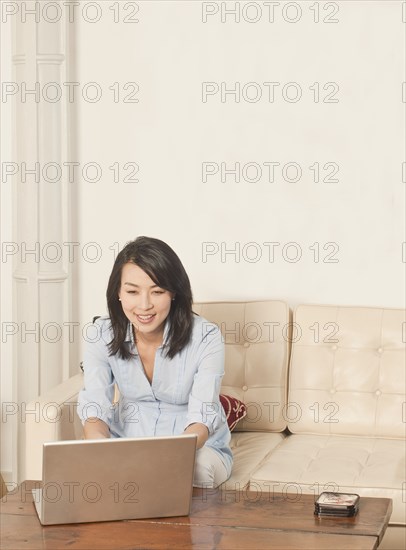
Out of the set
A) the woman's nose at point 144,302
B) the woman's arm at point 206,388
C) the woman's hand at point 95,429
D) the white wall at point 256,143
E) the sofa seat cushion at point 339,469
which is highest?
the white wall at point 256,143

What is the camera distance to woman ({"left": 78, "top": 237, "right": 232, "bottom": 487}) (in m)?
2.83

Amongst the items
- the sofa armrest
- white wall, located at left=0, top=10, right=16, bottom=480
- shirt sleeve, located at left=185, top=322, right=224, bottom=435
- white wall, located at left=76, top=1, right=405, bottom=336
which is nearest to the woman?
shirt sleeve, located at left=185, top=322, right=224, bottom=435

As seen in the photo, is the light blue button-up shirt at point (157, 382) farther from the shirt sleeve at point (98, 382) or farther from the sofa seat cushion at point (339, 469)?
the sofa seat cushion at point (339, 469)

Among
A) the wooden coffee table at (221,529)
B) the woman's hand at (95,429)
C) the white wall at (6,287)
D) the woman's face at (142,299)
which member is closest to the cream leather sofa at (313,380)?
the woman's hand at (95,429)

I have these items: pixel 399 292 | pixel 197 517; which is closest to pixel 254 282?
pixel 399 292

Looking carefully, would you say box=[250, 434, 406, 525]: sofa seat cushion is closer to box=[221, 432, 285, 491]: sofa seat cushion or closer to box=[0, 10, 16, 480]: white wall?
box=[221, 432, 285, 491]: sofa seat cushion

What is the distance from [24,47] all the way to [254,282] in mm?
1287

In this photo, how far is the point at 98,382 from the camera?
291 centimetres

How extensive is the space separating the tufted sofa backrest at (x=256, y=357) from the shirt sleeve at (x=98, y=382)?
2.29ft

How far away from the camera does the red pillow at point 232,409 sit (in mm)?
3352

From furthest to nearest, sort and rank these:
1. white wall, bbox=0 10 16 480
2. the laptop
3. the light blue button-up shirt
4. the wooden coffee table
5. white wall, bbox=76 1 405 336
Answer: white wall, bbox=0 10 16 480 < white wall, bbox=76 1 405 336 < the light blue button-up shirt < the laptop < the wooden coffee table

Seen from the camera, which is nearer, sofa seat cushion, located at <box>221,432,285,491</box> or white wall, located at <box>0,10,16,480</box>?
sofa seat cushion, located at <box>221,432,285,491</box>

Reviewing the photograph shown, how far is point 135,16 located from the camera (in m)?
3.88

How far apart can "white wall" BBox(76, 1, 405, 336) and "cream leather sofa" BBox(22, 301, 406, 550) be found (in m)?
0.26
